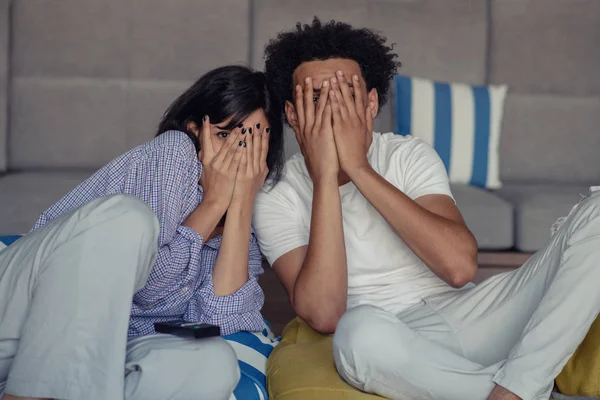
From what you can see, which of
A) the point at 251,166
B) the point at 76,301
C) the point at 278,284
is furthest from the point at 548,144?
the point at 76,301

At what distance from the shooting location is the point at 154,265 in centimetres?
174

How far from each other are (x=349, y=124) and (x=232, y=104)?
0.95ft

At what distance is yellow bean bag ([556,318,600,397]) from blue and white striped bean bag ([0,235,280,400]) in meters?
0.64

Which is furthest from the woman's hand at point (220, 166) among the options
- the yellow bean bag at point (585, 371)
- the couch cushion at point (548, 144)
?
the couch cushion at point (548, 144)

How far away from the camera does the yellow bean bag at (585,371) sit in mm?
1705

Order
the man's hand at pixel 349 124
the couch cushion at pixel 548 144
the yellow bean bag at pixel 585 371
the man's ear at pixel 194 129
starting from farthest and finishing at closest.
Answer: the couch cushion at pixel 548 144
the man's ear at pixel 194 129
the man's hand at pixel 349 124
the yellow bean bag at pixel 585 371

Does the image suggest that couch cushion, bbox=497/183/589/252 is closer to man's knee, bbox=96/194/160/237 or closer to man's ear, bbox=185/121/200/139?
man's ear, bbox=185/121/200/139

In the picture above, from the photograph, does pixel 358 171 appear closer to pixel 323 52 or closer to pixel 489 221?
pixel 323 52

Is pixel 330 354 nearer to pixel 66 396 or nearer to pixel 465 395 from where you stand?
pixel 465 395

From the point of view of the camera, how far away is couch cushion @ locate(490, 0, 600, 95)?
3338 millimetres

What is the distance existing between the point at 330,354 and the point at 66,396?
2.16ft

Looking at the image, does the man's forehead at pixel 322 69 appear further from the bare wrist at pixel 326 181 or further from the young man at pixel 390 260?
the bare wrist at pixel 326 181

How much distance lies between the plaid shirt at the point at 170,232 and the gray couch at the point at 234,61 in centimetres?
126

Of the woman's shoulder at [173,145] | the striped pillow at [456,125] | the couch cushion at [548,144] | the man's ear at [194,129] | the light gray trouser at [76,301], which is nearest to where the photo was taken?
the light gray trouser at [76,301]
